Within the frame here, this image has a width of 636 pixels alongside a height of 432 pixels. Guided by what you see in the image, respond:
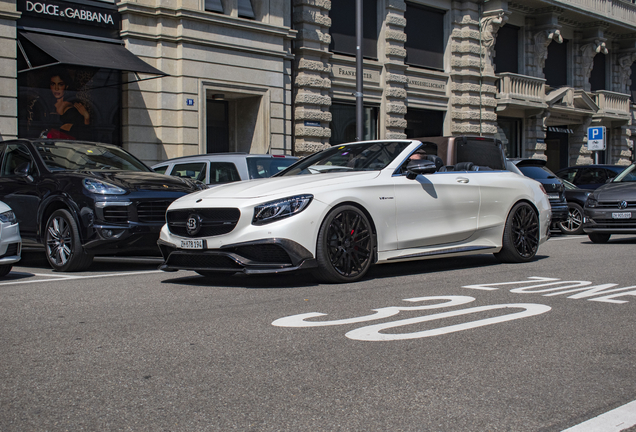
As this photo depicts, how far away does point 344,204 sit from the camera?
7223 mm

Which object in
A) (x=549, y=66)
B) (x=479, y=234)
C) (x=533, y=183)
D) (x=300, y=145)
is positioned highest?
(x=549, y=66)

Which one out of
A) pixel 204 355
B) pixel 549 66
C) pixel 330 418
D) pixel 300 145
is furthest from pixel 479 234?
pixel 549 66

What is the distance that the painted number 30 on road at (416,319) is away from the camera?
4.88 meters

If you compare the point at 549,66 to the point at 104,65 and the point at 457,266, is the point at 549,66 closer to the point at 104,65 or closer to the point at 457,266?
the point at 104,65

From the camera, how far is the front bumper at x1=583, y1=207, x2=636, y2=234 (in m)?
12.8

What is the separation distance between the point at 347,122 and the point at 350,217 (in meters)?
17.2

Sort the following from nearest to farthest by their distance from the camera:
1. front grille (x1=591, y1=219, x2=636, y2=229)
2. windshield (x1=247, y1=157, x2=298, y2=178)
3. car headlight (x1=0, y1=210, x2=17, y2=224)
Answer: car headlight (x1=0, y1=210, x2=17, y2=224) → windshield (x1=247, y1=157, x2=298, y2=178) → front grille (x1=591, y1=219, x2=636, y2=229)

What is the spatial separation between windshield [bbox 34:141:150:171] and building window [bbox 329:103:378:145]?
13.7 meters

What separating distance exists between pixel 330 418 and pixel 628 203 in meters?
11.0

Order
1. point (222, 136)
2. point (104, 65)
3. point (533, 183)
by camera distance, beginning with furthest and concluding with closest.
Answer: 1. point (222, 136)
2. point (104, 65)
3. point (533, 183)

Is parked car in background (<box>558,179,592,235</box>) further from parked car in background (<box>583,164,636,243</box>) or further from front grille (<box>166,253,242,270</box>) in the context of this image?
front grille (<box>166,253,242,270</box>)

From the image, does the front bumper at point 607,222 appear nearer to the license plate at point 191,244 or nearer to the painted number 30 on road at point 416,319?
the painted number 30 on road at point 416,319

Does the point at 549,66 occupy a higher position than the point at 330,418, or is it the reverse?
the point at 549,66

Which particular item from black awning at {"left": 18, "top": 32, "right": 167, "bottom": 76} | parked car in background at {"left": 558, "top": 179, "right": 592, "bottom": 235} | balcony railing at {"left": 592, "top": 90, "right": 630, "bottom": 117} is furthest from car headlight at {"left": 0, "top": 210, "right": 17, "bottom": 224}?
balcony railing at {"left": 592, "top": 90, "right": 630, "bottom": 117}
